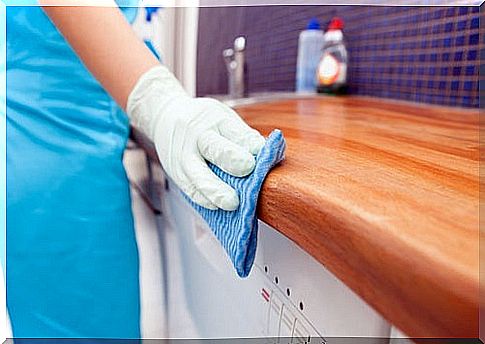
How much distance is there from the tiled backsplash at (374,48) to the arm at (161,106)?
14.8 inches

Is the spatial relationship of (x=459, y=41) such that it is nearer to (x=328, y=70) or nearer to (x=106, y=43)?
(x=328, y=70)

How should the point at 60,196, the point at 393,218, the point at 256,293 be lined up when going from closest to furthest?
the point at 393,218
the point at 256,293
the point at 60,196

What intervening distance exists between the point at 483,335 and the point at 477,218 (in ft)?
0.19

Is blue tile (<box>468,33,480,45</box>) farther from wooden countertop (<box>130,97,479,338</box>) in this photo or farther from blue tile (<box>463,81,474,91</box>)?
wooden countertop (<box>130,97,479,338</box>)

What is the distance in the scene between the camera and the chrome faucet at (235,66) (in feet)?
3.75

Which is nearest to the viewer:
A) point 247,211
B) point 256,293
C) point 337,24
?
point 247,211

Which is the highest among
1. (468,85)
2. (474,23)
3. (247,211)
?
(474,23)

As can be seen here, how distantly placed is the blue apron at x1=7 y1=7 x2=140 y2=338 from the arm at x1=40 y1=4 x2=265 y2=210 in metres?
0.15

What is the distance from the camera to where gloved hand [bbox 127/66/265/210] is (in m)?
0.41

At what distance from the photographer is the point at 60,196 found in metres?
0.69

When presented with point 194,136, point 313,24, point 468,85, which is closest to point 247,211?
point 194,136

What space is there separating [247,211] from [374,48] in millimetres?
925

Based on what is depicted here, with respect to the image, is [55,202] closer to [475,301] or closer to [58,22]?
[58,22]

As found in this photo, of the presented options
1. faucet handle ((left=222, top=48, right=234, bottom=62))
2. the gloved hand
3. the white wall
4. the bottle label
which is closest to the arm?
the gloved hand
